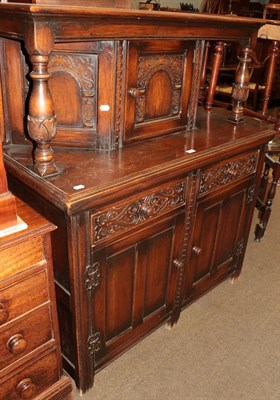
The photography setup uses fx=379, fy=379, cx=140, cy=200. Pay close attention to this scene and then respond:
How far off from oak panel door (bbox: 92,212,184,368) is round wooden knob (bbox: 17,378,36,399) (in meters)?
0.32

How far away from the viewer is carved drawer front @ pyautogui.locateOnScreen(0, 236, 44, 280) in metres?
1.17

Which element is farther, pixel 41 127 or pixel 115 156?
pixel 115 156

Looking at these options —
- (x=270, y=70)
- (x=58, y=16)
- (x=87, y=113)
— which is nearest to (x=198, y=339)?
(x=87, y=113)

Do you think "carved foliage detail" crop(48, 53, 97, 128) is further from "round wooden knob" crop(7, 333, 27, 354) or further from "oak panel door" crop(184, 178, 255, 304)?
"round wooden knob" crop(7, 333, 27, 354)

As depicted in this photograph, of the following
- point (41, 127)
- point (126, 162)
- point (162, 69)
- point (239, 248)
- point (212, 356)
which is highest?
point (162, 69)

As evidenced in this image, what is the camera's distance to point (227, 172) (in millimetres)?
1898

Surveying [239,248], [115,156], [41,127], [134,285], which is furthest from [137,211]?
[239,248]

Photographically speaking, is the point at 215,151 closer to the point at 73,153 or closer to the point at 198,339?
the point at 73,153

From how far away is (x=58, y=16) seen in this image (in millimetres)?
1145

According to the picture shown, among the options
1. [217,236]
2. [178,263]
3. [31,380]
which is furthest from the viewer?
[217,236]

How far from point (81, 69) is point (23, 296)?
87cm

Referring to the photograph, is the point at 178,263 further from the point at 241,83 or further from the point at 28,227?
the point at 241,83

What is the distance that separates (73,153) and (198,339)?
1221 millimetres

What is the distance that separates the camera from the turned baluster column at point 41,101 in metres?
1.14
